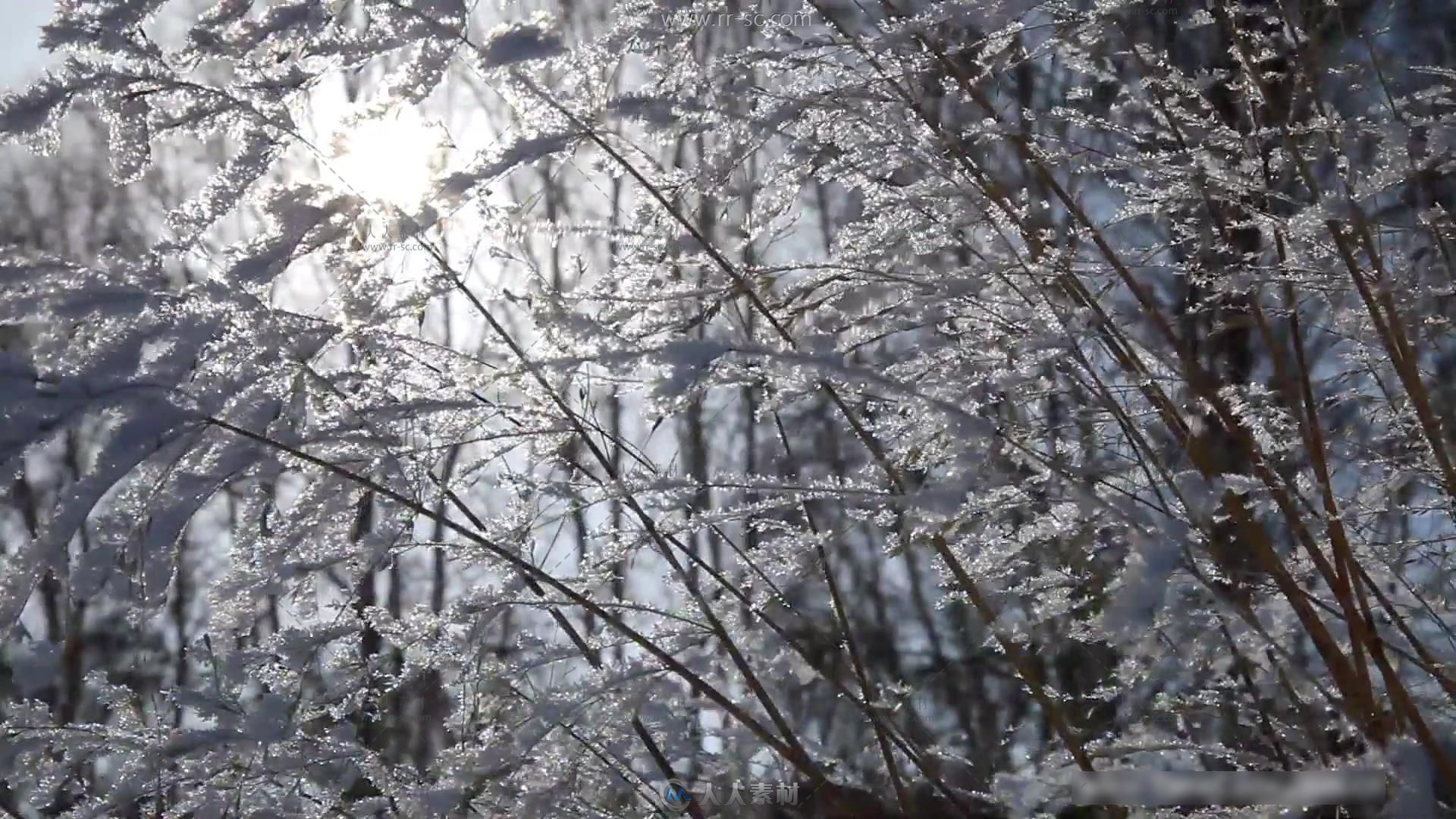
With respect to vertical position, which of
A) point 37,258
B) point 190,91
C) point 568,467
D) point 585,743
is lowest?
point 585,743

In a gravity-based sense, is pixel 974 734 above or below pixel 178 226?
below

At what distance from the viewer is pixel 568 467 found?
165 cm

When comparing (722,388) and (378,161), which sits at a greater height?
(378,161)

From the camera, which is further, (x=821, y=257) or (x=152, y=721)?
(x=152, y=721)

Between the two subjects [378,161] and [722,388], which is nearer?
[378,161]

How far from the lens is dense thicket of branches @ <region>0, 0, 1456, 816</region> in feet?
4.02

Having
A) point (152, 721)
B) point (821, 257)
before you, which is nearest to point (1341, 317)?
point (821, 257)

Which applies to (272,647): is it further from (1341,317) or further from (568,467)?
(1341,317)

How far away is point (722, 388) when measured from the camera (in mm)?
1537

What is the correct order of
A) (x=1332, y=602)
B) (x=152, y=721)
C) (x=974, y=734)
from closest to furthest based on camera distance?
(x=1332, y=602)
(x=152, y=721)
(x=974, y=734)

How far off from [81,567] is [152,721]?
1.06 meters

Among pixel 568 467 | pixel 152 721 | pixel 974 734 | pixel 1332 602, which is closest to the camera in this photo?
pixel 1332 602

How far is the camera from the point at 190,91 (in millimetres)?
1379

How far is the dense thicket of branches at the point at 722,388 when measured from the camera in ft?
4.02
